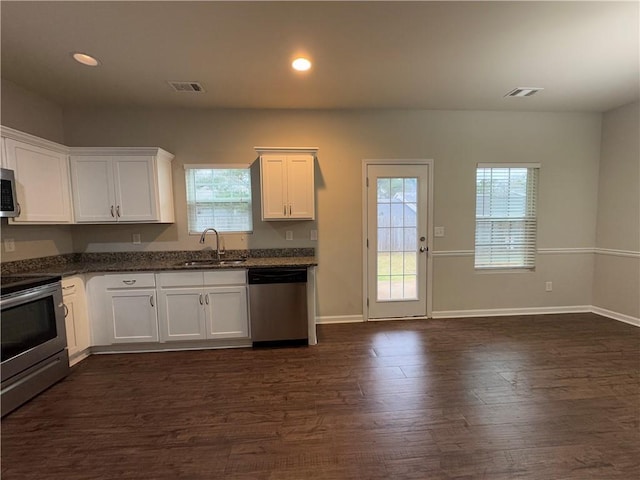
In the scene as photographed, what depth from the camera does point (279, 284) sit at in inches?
122

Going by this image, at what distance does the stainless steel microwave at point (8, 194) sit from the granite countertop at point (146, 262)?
0.57m

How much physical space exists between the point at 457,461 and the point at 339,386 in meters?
0.97

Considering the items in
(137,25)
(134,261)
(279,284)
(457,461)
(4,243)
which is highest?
(137,25)

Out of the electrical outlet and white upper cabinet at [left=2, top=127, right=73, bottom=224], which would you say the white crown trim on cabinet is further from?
the electrical outlet

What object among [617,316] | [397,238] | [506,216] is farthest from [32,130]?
[617,316]

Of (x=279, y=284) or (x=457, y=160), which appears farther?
(x=457, y=160)

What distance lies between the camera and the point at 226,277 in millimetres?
3074

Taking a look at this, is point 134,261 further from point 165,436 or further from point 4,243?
point 165,436

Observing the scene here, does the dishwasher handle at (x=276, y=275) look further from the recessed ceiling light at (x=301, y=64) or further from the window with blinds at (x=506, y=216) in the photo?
the window with blinds at (x=506, y=216)

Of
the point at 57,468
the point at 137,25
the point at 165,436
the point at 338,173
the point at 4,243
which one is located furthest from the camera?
the point at 338,173

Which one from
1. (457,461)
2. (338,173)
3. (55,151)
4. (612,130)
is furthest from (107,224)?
(612,130)

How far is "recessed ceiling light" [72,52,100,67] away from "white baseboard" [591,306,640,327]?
20.9 feet

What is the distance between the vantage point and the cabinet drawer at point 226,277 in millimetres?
3055

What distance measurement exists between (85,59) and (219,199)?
174 centimetres
